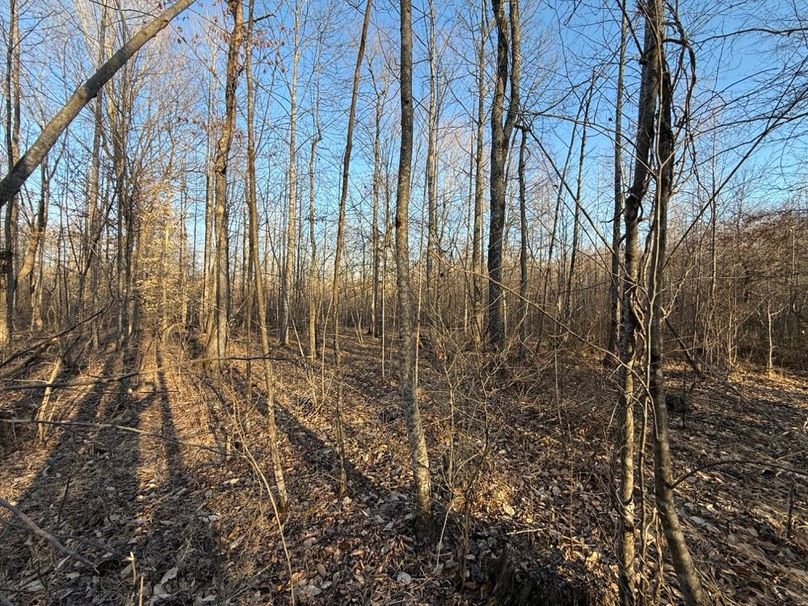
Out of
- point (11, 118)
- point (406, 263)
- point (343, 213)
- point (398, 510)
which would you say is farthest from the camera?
point (11, 118)

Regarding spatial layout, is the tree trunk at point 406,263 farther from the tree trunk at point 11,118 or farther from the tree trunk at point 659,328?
the tree trunk at point 11,118

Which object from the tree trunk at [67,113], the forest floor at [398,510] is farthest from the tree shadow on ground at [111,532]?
the tree trunk at [67,113]

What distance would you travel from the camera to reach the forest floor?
108 inches

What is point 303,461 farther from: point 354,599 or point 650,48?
point 650,48

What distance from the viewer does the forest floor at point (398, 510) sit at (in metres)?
2.75

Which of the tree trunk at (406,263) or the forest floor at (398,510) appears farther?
the tree trunk at (406,263)

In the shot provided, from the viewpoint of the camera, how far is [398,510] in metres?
3.64

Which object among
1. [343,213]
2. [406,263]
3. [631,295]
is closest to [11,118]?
[343,213]

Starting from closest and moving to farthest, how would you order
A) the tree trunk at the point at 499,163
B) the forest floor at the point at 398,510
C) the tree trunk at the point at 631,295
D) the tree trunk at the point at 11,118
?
the tree trunk at the point at 631,295 → the forest floor at the point at 398,510 → the tree trunk at the point at 499,163 → the tree trunk at the point at 11,118

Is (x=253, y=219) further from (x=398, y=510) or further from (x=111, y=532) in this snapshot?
(x=111, y=532)

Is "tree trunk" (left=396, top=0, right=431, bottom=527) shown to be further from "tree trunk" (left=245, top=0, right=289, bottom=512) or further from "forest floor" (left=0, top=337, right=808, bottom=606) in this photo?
"tree trunk" (left=245, top=0, right=289, bottom=512)

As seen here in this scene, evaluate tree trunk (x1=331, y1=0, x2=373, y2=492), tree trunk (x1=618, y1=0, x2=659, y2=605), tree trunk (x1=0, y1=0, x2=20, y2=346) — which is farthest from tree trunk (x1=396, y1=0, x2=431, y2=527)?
tree trunk (x1=0, y1=0, x2=20, y2=346)

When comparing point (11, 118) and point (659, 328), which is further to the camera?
point (11, 118)

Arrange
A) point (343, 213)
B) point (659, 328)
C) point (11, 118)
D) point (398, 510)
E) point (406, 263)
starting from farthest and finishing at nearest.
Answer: point (11, 118)
point (343, 213)
point (398, 510)
point (406, 263)
point (659, 328)
